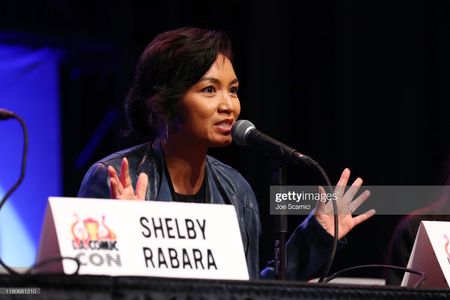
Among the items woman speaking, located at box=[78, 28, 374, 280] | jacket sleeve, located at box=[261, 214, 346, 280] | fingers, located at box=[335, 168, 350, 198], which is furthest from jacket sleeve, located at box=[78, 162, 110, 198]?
fingers, located at box=[335, 168, 350, 198]

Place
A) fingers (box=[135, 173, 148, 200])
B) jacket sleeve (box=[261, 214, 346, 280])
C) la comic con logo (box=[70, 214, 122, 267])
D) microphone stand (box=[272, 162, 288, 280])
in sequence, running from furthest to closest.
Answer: jacket sleeve (box=[261, 214, 346, 280]) < fingers (box=[135, 173, 148, 200]) < microphone stand (box=[272, 162, 288, 280]) < la comic con logo (box=[70, 214, 122, 267])

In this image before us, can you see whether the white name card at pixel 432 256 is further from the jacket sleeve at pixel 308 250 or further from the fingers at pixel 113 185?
the fingers at pixel 113 185

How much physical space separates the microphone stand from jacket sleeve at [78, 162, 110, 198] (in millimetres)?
639

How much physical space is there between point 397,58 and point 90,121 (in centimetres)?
162

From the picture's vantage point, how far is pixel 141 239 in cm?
175

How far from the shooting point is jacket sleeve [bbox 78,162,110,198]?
2596 mm

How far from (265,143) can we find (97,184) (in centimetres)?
66

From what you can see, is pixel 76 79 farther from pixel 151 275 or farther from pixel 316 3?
pixel 151 275

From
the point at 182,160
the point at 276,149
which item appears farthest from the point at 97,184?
the point at 276,149

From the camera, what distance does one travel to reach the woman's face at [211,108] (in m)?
2.78

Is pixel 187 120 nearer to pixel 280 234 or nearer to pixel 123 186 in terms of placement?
pixel 123 186

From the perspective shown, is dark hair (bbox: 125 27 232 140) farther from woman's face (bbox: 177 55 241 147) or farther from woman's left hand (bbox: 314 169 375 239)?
woman's left hand (bbox: 314 169 375 239)

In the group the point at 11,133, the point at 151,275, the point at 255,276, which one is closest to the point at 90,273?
the point at 151,275

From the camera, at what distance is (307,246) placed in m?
2.47
